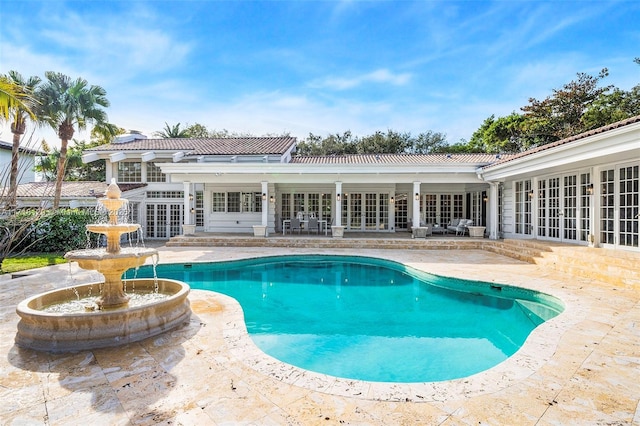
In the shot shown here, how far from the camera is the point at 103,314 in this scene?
405cm

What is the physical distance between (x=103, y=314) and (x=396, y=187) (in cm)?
1519

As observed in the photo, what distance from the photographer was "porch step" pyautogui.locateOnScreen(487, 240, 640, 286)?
6934 millimetres

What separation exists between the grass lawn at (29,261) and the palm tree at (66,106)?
A: 112 inches

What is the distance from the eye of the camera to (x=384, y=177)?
1449 centimetres

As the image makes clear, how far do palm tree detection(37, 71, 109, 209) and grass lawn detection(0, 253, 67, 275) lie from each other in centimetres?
284

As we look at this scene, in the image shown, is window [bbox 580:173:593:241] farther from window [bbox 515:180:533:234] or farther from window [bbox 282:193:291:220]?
window [bbox 282:193:291:220]

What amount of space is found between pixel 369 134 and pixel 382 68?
1760 cm

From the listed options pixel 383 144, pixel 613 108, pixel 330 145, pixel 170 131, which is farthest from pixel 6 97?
pixel 383 144

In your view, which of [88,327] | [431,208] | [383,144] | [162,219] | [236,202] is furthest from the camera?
[383,144]

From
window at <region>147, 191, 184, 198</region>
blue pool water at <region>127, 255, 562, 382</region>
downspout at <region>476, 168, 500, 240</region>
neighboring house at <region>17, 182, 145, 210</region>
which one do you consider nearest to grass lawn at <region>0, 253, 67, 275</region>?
blue pool water at <region>127, 255, 562, 382</region>

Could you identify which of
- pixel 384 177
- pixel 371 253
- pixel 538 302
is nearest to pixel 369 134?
pixel 384 177

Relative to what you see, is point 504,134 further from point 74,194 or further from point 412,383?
point 74,194

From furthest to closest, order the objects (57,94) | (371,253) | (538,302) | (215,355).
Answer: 1. (57,94)
2. (371,253)
3. (538,302)
4. (215,355)

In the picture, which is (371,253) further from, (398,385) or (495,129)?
(495,129)
